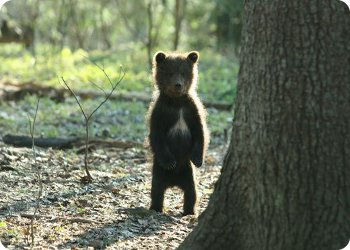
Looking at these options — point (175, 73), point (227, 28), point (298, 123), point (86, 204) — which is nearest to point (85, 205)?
point (86, 204)

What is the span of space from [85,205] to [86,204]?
3 centimetres

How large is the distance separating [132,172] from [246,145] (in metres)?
4.33

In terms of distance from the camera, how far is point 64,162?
9.51m

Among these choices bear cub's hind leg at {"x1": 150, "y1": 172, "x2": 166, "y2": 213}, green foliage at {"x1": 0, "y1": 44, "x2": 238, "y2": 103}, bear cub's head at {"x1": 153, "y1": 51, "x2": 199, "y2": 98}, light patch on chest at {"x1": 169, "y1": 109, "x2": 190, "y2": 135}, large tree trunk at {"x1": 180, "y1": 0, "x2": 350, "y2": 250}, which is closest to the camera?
large tree trunk at {"x1": 180, "y1": 0, "x2": 350, "y2": 250}

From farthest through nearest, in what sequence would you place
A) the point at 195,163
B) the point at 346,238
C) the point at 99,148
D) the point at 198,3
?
the point at 198,3
the point at 99,148
the point at 195,163
the point at 346,238

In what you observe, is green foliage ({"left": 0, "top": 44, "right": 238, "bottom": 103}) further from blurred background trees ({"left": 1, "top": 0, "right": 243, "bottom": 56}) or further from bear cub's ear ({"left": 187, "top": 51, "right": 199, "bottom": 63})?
bear cub's ear ({"left": 187, "top": 51, "right": 199, "bottom": 63})

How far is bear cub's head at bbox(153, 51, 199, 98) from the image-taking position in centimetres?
800

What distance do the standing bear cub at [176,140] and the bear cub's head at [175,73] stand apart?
1 cm

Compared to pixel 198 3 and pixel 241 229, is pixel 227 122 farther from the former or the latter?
pixel 198 3

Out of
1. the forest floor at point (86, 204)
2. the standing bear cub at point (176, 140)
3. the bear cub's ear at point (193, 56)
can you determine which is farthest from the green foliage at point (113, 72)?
the standing bear cub at point (176, 140)

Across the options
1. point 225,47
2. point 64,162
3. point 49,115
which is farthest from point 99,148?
point 225,47

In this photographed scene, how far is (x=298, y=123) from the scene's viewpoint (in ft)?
16.5

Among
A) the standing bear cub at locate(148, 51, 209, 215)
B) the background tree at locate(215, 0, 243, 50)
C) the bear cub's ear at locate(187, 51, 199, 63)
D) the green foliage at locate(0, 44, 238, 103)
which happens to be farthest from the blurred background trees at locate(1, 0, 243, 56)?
the standing bear cub at locate(148, 51, 209, 215)

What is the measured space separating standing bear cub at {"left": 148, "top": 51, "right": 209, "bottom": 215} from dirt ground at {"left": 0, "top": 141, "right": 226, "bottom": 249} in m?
0.31
